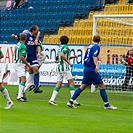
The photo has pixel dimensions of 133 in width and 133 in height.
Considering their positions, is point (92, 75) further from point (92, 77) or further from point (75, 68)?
point (75, 68)

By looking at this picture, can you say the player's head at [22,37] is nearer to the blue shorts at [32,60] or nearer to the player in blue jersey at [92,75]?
the blue shorts at [32,60]

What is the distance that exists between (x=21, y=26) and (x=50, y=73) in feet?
26.5

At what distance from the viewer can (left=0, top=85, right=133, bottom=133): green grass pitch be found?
36.0 ft

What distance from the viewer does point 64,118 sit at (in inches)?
505

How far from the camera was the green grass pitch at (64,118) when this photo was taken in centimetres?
1098

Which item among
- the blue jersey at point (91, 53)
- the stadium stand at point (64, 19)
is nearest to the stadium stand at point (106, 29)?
the stadium stand at point (64, 19)

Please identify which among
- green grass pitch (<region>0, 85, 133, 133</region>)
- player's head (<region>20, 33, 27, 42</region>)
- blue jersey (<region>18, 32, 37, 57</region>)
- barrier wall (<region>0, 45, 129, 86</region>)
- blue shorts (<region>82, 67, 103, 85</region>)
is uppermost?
player's head (<region>20, 33, 27, 42</region>)

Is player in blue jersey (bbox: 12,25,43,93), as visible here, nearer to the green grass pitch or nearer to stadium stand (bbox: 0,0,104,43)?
the green grass pitch

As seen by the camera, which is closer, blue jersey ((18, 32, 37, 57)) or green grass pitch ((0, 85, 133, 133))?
green grass pitch ((0, 85, 133, 133))

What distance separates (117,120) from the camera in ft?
41.9

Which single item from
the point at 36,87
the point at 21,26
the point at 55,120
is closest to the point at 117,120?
the point at 55,120

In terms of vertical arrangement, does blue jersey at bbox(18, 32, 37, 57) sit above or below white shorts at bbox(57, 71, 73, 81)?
above

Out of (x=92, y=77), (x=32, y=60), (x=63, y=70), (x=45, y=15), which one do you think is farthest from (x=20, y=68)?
(x=45, y=15)

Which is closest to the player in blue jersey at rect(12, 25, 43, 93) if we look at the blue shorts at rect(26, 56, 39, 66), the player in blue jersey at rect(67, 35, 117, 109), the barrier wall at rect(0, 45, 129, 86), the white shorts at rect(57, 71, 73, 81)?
the blue shorts at rect(26, 56, 39, 66)
